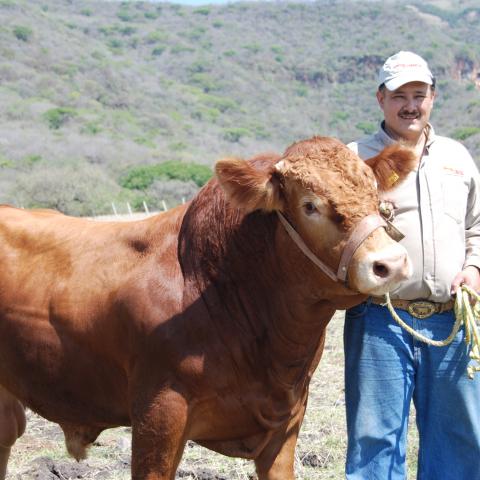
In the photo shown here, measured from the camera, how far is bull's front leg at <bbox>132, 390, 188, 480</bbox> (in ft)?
10.6

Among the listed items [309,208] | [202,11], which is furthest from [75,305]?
[202,11]

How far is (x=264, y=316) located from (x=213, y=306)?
22 centimetres

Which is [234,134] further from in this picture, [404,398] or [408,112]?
[404,398]

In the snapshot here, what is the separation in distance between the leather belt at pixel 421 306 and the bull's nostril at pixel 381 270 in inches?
28.3

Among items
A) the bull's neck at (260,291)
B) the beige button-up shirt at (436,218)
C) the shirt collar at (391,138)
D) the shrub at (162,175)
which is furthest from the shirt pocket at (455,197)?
the shrub at (162,175)

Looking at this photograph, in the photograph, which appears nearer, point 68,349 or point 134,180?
point 68,349

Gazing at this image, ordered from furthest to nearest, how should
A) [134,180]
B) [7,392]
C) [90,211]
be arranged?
[134,180]
[90,211]
[7,392]

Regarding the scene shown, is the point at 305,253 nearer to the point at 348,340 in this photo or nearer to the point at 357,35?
the point at 348,340

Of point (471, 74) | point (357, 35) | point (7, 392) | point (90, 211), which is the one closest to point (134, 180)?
point (90, 211)

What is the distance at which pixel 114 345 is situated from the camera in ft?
11.5

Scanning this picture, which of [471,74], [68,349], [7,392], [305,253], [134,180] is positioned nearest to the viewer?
[305,253]

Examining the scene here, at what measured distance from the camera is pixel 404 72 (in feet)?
11.8

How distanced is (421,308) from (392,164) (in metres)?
0.67

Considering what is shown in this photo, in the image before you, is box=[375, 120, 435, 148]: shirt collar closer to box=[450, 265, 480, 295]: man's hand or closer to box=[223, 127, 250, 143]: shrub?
box=[450, 265, 480, 295]: man's hand
